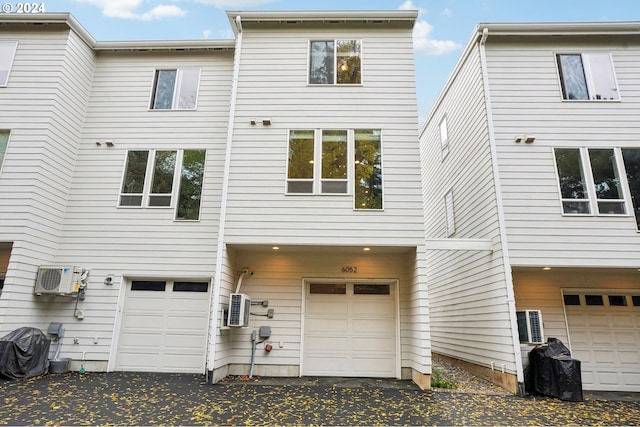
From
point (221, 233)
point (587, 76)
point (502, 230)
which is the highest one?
point (587, 76)

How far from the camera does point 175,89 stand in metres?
8.56

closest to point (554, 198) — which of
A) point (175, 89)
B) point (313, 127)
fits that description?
point (313, 127)

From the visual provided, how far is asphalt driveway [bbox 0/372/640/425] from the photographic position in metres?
4.45

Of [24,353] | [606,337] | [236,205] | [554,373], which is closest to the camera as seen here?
[554,373]

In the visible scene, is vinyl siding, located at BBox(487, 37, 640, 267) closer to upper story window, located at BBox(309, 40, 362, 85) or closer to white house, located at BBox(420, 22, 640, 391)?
white house, located at BBox(420, 22, 640, 391)

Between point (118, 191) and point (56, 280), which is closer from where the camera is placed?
point (56, 280)

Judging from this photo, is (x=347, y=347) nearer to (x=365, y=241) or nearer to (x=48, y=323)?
(x=365, y=241)

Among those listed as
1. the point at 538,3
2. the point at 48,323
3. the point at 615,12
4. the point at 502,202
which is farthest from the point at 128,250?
the point at 615,12

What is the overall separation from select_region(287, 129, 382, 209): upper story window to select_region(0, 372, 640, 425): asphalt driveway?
3.44m

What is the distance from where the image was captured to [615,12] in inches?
440

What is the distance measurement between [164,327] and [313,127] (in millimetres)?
5319

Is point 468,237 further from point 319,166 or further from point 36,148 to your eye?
point 36,148

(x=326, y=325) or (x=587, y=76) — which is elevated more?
(x=587, y=76)

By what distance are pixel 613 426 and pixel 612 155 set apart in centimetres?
Answer: 528
